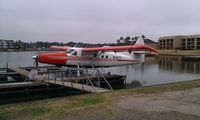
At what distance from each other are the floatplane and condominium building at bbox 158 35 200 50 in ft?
318

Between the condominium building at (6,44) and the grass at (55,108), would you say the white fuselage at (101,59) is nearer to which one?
the grass at (55,108)

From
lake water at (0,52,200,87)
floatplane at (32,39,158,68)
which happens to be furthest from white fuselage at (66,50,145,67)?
lake water at (0,52,200,87)

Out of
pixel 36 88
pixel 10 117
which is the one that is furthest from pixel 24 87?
pixel 10 117

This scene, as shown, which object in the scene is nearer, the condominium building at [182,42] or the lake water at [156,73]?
the lake water at [156,73]

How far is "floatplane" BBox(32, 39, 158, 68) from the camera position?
65.5 ft

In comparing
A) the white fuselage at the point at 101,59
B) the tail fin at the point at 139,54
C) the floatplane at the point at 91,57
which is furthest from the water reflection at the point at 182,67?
the floatplane at the point at 91,57

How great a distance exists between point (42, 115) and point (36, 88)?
8.70 meters

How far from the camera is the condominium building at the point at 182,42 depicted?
112 m

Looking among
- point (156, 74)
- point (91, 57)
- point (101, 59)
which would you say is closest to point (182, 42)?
point (156, 74)

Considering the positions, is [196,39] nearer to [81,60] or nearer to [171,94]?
[81,60]

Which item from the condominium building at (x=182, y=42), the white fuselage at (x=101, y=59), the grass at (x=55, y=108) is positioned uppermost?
the condominium building at (x=182, y=42)

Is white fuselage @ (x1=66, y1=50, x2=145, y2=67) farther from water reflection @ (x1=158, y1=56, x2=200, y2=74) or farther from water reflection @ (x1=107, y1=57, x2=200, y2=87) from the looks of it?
water reflection @ (x1=158, y1=56, x2=200, y2=74)

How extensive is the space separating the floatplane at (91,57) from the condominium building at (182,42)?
97060 millimetres

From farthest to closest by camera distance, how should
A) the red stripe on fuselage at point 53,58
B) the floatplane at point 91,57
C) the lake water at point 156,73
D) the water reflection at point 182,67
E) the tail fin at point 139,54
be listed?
1. the water reflection at point 182,67
2. the lake water at point 156,73
3. the tail fin at point 139,54
4. the floatplane at point 91,57
5. the red stripe on fuselage at point 53,58
